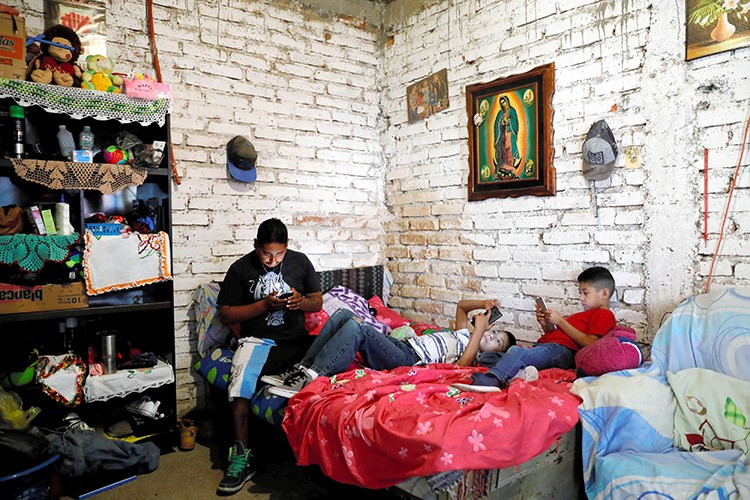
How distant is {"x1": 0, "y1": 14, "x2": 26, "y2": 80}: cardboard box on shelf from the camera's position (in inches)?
101

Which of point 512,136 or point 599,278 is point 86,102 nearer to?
point 512,136

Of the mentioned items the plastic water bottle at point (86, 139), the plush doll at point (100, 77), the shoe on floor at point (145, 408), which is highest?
the plush doll at point (100, 77)

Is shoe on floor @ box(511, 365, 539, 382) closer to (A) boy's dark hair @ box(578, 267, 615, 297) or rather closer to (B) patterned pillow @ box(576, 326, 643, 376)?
(B) patterned pillow @ box(576, 326, 643, 376)

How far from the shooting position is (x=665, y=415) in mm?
2131

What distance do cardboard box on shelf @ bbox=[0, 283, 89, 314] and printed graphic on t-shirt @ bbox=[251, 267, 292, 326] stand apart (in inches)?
37.6

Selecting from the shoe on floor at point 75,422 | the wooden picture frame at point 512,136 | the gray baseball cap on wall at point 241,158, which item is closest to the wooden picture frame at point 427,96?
the wooden picture frame at point 512,136

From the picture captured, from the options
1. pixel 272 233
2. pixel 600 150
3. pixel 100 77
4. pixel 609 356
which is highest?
pixel 100 77

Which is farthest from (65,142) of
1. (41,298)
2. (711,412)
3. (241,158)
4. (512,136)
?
(711,412)

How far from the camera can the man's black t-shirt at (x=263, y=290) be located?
310 centimetres

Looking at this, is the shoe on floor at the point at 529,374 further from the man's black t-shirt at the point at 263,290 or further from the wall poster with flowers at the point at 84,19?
the wall poster with flowers at the point at 84,19

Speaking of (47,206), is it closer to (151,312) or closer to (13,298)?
(13,298)

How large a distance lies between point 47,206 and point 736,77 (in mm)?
3666

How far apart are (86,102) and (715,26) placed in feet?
10.9

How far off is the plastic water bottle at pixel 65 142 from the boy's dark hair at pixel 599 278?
117 inches
